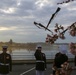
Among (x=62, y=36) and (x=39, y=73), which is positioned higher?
(x=62, y=36)

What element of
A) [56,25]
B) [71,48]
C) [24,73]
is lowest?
[24,73]

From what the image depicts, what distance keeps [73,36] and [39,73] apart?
10.6m

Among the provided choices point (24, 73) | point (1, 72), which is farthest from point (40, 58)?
point (24, 73)

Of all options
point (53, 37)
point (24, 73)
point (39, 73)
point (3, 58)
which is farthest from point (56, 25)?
point (24, 73)

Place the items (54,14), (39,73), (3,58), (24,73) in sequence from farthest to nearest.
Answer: (24,73) < (39,73) < (3,58) < (54,14)

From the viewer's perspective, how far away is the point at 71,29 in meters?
3.05

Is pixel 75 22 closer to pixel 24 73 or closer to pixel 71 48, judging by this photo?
pixel 71 48

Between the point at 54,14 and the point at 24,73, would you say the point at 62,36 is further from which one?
the point at 24,73

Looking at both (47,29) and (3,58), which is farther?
(3,58)

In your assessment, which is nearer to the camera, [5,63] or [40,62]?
[5,63]

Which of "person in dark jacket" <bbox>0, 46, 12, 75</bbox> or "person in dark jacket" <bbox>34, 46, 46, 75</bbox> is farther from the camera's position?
"person in dark jacket" <bbox>34, 46, 46, 75</bbox>

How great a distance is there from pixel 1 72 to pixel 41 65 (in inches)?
87.4

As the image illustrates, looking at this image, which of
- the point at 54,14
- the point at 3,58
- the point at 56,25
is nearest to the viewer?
the point at 54,14

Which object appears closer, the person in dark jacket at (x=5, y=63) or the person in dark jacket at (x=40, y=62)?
the person in dark jacket at (x=5, y=63)
